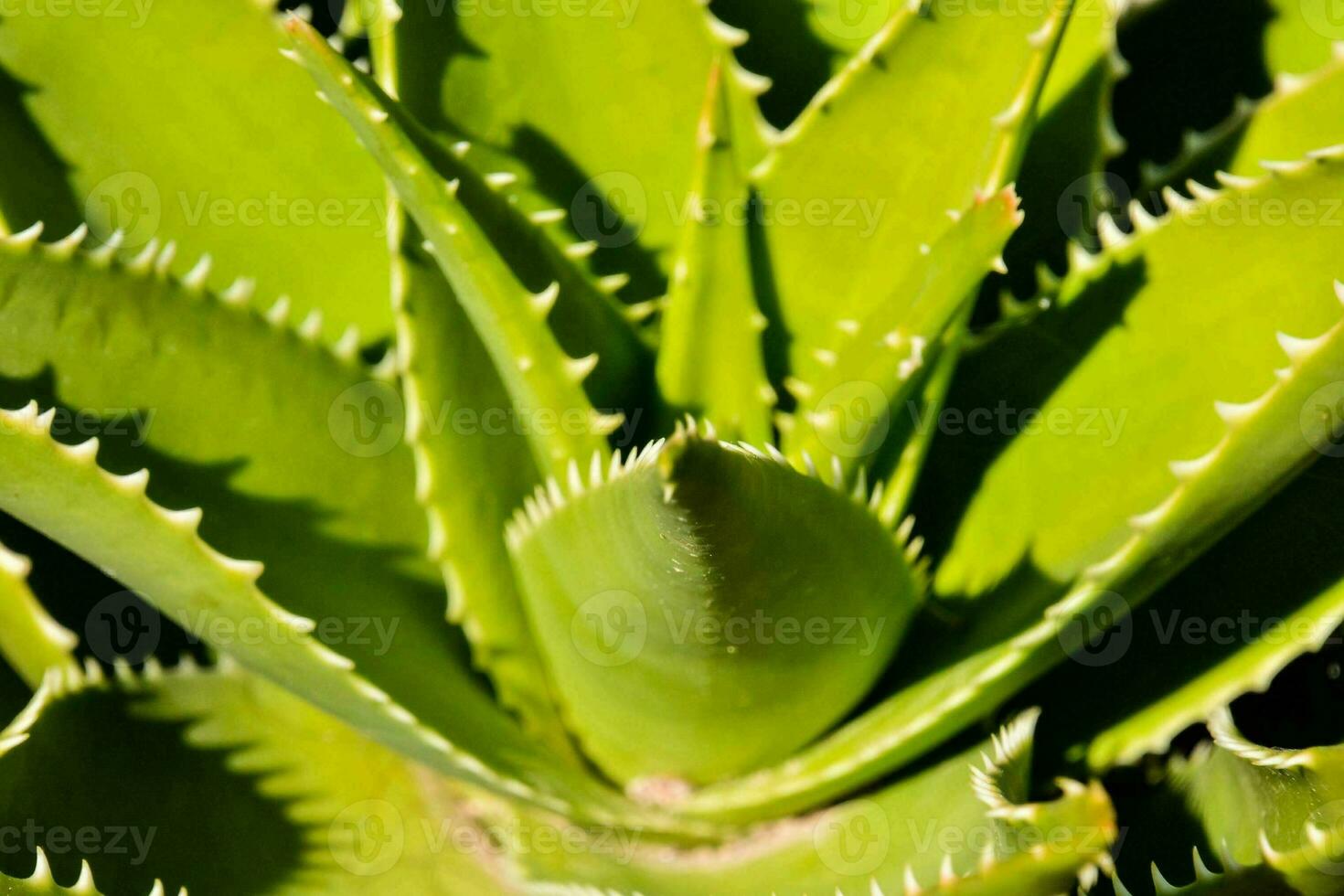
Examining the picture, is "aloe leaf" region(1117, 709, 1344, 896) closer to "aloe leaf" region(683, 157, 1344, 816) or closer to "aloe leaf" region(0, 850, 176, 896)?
"aloe leaf" region(683, 157, 1344, 816)

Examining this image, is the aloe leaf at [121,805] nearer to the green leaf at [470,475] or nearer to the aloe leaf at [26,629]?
the aloe leaf at [26,629]

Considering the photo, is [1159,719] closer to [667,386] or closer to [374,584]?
[667,386]

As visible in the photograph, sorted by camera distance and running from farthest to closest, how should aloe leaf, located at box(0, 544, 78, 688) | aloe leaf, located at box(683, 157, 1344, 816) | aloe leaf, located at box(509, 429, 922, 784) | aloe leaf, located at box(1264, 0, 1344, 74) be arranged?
aloe leaf, located at box(1264, 0, 1344, 74)
aloe leaf, located at box(0, 544, 78, 688)
aloe leaf, located at box(683, 157, 1344, 816)
aloe leaf, located at box(509, 429, 922, 784)

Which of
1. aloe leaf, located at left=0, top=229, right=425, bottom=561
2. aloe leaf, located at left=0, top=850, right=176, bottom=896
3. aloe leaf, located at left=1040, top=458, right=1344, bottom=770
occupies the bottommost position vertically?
aloe leaf, located at left=1040, top=458, right=1344, bottom=770

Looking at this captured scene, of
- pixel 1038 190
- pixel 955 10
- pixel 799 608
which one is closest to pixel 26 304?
pixel 799 608

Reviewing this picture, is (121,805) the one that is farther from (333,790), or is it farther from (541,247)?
(541,247)

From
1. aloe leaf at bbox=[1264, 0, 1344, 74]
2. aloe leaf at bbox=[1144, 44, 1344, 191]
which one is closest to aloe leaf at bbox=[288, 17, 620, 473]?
aloe leaf at bbox=[1144, 44, 1344, 191]

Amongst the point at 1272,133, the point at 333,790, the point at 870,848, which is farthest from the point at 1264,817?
the point at 333,790
